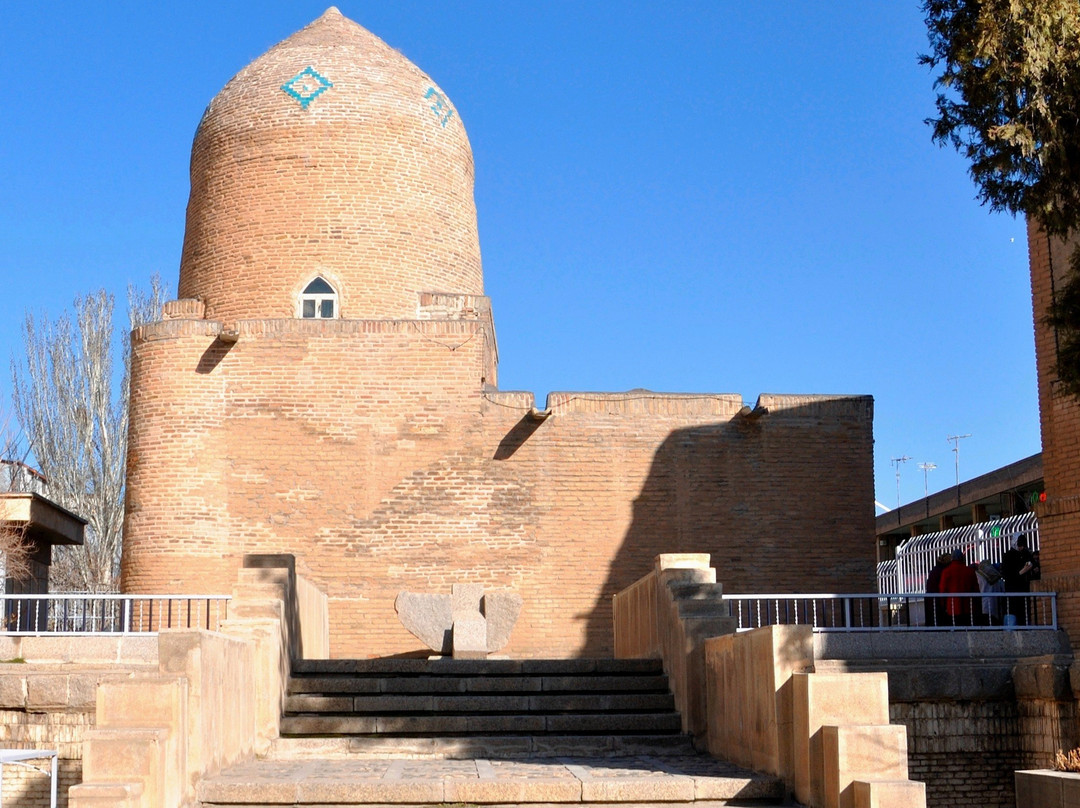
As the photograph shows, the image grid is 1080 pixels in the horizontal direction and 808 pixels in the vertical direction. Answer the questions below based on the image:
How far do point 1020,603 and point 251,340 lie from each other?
36.0 ft

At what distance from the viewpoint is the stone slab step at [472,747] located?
978 centimetres

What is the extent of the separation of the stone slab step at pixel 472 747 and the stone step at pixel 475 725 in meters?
0.24

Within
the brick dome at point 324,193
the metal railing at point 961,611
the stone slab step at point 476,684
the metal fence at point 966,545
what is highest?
the brick dome at point 324,193

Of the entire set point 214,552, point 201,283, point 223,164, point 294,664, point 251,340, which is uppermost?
point 223,164

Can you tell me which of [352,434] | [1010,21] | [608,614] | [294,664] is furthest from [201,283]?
[1010,21]

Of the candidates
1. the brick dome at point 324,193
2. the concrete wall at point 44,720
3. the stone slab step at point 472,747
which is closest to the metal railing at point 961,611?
the stone slab step at point 472,747

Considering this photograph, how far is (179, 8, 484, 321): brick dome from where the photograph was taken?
818 inches

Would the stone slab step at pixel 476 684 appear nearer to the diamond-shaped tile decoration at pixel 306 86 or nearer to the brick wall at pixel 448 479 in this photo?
the brick wall at pixel 448 479

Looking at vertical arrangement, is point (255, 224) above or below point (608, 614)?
above

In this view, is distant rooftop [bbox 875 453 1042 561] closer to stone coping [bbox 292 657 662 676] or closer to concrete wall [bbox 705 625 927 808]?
stone coping [bbox 292 657 662 676]

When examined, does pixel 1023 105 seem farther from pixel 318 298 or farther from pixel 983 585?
pixel 318 298

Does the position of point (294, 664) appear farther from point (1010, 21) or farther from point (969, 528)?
point (969, 528)

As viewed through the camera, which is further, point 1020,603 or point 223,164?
point 223,164

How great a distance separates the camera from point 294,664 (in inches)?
459
